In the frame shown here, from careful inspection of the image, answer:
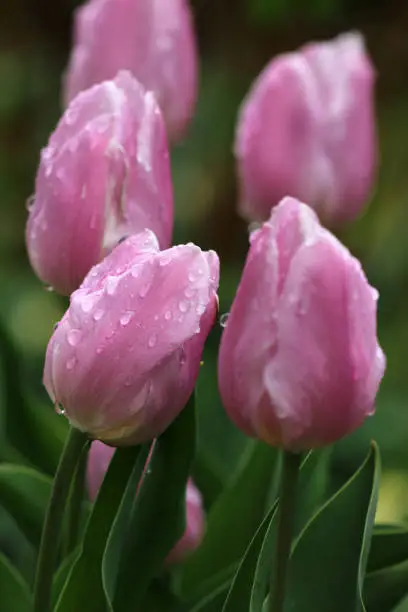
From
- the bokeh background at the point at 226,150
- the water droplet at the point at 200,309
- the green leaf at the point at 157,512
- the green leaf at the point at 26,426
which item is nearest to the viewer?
the water droplet at the point at 200,309

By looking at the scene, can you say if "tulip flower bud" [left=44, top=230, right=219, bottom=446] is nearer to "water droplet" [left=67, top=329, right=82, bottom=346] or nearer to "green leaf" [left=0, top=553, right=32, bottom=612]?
"water droplet" [left=67, top=329, right=82, bottom=346]

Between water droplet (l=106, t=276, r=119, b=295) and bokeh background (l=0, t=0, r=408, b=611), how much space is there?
0.60m

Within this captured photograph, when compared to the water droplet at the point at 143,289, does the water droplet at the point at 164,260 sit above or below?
above

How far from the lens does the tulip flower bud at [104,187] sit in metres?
0.40

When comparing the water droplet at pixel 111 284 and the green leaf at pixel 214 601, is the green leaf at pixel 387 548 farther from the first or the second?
the water droplet at pixel 111 284

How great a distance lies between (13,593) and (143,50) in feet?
1.00

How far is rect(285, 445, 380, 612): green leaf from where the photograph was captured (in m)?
0.40

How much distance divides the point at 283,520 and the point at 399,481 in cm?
70

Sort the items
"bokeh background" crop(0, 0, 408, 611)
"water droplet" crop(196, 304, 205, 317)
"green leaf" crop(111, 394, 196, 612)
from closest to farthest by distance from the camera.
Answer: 1. "water droplet" crop(196, 304, 205, 317)
2. "green leaf" crop(111, 394, 196, 612)
3. "bokeh background" crop(0, 0, 408, 611)

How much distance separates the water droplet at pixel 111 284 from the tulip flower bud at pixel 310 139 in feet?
0.83

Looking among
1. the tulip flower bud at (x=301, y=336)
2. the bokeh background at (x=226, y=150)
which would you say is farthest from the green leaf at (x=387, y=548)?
the bokeh background at (x=226, y=150)

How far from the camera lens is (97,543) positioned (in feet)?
1.37

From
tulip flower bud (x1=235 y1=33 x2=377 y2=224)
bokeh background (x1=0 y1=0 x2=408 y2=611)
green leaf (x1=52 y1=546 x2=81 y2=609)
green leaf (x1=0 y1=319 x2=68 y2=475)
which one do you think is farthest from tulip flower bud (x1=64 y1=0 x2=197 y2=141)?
bokeh background (x1=0 y1=0 x2=408 y2=611)

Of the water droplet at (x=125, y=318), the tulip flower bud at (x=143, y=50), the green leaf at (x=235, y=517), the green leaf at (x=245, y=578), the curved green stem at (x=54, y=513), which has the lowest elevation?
the green leaf at (x=235, y=517)
